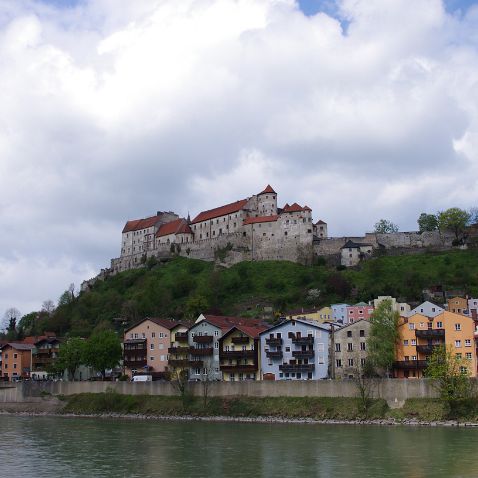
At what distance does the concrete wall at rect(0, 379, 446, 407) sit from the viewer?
60.3 m

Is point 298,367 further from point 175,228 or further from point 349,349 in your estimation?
point 175,228

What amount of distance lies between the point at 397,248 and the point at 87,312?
55893mm

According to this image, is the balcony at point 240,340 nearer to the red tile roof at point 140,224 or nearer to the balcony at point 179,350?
the balcony at point 179,350

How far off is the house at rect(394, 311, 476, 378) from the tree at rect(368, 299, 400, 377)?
1193 mm

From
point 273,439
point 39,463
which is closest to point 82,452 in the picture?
point 39,463

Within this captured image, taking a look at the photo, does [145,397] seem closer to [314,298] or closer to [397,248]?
[314,298]

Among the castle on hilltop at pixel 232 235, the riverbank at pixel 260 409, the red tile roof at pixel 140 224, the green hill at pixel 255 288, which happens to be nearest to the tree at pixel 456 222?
the green hill at pixel 255 288

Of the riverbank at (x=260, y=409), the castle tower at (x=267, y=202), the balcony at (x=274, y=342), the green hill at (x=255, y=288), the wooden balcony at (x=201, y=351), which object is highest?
the castle tower at (x=267, y=202)

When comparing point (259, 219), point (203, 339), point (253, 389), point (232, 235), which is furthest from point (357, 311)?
point (232, 235)

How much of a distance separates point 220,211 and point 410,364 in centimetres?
8279

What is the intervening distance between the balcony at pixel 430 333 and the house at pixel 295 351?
912cm

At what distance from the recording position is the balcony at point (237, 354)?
76.0 m

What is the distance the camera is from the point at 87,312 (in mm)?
127062

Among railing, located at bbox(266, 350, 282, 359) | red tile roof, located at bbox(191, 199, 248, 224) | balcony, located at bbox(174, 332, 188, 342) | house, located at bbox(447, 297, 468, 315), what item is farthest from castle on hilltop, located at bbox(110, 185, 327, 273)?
railing, located at bbox(266, 350, 282, 359)
